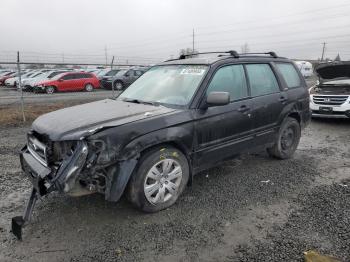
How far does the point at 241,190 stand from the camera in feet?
14.8

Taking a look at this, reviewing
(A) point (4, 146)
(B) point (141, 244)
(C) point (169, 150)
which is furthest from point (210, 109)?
(A) point (4, 146)

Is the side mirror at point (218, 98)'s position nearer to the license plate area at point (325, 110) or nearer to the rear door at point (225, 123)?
the rear door at point (225, 123)

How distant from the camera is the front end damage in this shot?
3.23m

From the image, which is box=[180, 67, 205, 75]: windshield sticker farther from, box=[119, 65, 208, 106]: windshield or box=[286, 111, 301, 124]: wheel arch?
box=[286, 111, 301, 124]: wheel arch

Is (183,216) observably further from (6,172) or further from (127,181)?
(6,172)

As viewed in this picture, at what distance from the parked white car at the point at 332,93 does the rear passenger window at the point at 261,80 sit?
430 centimetres

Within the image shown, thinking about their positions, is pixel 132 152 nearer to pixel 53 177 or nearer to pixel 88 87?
pixel 53 177

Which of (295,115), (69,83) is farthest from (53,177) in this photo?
(69,83)

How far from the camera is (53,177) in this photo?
10.8 ft

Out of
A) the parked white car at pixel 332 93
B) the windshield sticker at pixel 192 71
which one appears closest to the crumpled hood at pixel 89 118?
the windshield sticker at pixel 192 71

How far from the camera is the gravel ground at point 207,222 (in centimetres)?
314

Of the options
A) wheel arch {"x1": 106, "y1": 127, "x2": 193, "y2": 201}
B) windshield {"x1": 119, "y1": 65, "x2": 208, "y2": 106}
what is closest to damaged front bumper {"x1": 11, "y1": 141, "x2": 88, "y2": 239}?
wheel arch {"x1": 106, "y1": 127, "x2": 193, "y2": 201}

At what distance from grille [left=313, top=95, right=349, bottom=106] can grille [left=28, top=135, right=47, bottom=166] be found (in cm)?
775

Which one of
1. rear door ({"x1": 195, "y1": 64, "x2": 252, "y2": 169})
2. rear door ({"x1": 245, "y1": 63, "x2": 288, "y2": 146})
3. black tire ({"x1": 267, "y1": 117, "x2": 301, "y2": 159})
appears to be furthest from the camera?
black tire ({"x1": 267, "y1": 117, "x2": 301, "y2": 159})
